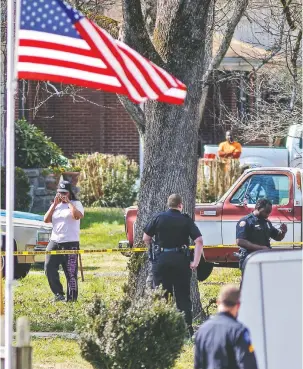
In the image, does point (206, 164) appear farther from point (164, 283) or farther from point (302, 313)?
point (302, 313)

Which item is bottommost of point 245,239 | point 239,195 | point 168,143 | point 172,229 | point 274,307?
point 274,307

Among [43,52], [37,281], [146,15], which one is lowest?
[37,281]

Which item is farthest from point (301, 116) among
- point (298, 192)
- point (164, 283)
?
point (164, 283)

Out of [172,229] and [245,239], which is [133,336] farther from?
[245,239]

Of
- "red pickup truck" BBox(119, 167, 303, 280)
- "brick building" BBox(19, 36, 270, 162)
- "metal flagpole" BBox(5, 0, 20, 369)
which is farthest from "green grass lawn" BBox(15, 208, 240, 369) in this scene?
"brick building" BBox(19, 36, 270, 162)

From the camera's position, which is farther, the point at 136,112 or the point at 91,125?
the point at 91,125

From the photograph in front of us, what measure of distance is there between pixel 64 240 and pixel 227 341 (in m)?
7.39

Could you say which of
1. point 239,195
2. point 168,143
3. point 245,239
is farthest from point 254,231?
point 239,195

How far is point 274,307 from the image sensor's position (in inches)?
308

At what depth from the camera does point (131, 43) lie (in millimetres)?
11609

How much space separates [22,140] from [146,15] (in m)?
9.93

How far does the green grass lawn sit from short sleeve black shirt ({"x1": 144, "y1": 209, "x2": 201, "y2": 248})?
3.03 feet

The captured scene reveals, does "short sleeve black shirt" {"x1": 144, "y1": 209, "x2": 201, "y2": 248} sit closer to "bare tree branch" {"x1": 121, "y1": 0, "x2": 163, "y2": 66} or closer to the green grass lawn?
the green grass lawn

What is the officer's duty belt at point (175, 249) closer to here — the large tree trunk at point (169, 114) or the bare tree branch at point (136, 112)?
the large tree trunk at point (169, 114)
